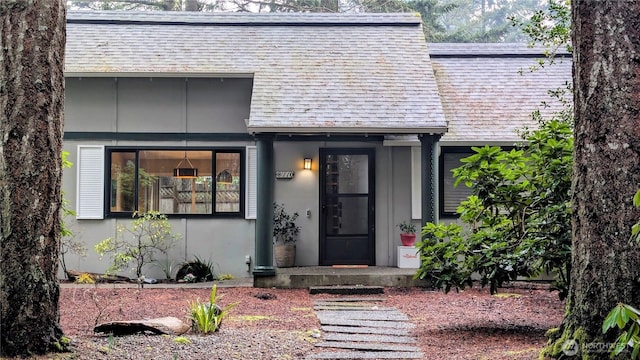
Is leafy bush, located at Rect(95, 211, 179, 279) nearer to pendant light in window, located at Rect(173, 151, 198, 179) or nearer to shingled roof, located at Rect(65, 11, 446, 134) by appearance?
pendant light in window, located at Rect(173, 151, 198, 179)

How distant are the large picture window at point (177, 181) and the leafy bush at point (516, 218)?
14.7ft

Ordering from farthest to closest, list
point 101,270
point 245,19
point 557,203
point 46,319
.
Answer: point 245,19 < point 101,270 < point 557,203 < point 46,319

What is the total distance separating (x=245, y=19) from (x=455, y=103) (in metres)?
4.36

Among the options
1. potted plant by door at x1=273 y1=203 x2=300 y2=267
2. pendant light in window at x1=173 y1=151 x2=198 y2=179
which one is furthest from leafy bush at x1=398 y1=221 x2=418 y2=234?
pendant light in window at x1=173 y1=151 x2=198 y2=179

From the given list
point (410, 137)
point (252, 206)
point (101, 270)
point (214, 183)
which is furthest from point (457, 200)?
point (101, 270)

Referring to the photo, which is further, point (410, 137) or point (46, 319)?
point (410, 137)

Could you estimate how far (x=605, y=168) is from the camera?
130 inches

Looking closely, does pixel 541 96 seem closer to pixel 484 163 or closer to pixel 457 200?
pixel 457 200

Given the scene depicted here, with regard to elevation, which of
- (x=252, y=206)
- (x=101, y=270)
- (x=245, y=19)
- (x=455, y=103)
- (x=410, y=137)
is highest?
(x=245, y=19)

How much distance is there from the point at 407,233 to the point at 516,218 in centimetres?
379

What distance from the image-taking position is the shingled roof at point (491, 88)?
9.66 meters

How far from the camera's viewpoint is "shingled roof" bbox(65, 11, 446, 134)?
28.5ft

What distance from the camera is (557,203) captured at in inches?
208

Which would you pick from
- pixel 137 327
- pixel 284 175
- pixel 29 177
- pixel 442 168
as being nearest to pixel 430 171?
pixel 442 168
